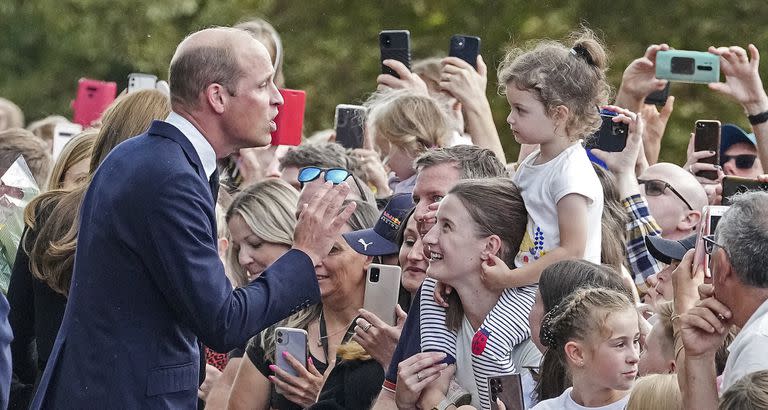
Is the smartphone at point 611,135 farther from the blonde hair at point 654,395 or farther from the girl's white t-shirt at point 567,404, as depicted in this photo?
the blonde hair at point 654,395

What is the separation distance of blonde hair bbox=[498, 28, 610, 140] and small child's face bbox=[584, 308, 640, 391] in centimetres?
111

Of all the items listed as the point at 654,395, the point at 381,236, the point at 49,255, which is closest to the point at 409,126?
the point at 381,236

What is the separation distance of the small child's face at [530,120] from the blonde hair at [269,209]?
56.5 inches

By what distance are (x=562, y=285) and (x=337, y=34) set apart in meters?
9.92

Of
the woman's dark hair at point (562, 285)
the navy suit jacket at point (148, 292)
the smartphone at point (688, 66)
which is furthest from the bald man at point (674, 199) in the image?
the navy suit jacket at point (148, 292)

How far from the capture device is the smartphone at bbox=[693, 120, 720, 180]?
290 inches

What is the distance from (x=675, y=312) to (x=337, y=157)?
3.17 m

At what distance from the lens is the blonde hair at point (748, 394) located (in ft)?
11.6

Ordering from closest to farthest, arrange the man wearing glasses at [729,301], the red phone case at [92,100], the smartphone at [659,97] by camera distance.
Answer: the man wearing glasses at [729,301]
the smartphone at [659,97]
the red phone case at [92,100]

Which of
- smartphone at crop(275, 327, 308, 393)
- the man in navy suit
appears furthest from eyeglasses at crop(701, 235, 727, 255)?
smartphone at crop(275, 327, 308, 393)

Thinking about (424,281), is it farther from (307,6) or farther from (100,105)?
(307,6)

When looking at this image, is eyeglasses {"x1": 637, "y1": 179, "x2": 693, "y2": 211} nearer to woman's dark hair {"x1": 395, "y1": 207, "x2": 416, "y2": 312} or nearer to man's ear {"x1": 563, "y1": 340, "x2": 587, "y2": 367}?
woman's dark hair {"x1": 395, "y1": 207, "x2": 416, "y2": 312}

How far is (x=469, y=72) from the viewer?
7.21m

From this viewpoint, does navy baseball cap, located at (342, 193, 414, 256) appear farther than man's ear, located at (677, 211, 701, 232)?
No
